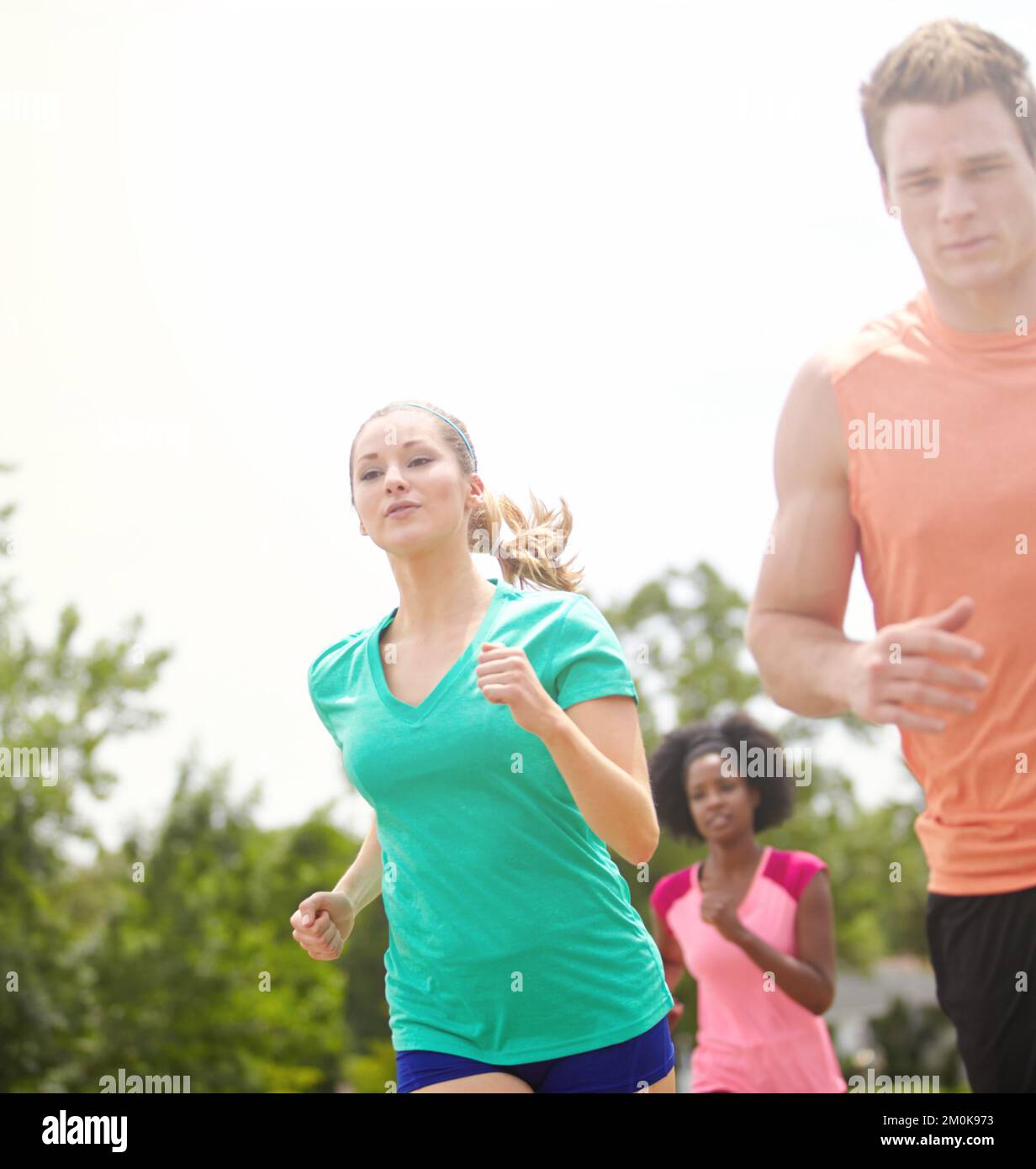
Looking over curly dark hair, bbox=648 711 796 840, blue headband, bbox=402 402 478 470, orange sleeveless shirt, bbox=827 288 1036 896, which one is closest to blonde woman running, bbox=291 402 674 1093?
blue headband, bbox=402 402 478 470

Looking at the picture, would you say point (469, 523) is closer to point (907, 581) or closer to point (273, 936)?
point (907, 581)

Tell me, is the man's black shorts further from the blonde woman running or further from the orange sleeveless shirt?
the blonde woman running

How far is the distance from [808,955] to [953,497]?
9.78 ft

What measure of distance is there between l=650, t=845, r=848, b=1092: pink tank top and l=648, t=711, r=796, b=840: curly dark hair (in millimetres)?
642

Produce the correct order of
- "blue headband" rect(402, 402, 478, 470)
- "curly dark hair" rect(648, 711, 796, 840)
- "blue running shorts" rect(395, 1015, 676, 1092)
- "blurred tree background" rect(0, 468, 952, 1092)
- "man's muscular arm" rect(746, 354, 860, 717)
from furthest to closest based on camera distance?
"blurred tree background" rect(0, 468, 952, 1092) → "curly dark hair" rect(648, 711, 796, 840) → "blue headband" rect(402, 402, 478, 470) → "blue running shorts" rect(395, 1015, 676, 1092) → "man's muscular arm" rect(746, 354, 860, 717)

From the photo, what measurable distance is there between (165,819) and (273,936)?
2849mm

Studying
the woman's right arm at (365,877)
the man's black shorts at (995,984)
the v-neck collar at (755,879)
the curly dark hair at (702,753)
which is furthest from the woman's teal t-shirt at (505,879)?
the curly dark hair at (702,753)

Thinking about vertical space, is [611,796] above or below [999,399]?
below

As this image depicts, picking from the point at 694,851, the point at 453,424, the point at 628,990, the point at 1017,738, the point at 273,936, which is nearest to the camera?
the point at 1017,738

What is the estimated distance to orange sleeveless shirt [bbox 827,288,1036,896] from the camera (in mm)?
2137

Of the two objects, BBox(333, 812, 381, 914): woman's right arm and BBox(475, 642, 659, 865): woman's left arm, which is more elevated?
BBox(475, 642, 659, 865): woman's left arm

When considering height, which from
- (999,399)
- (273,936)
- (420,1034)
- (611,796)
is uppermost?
(999,399)

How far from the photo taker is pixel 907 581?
2195 millimetres
